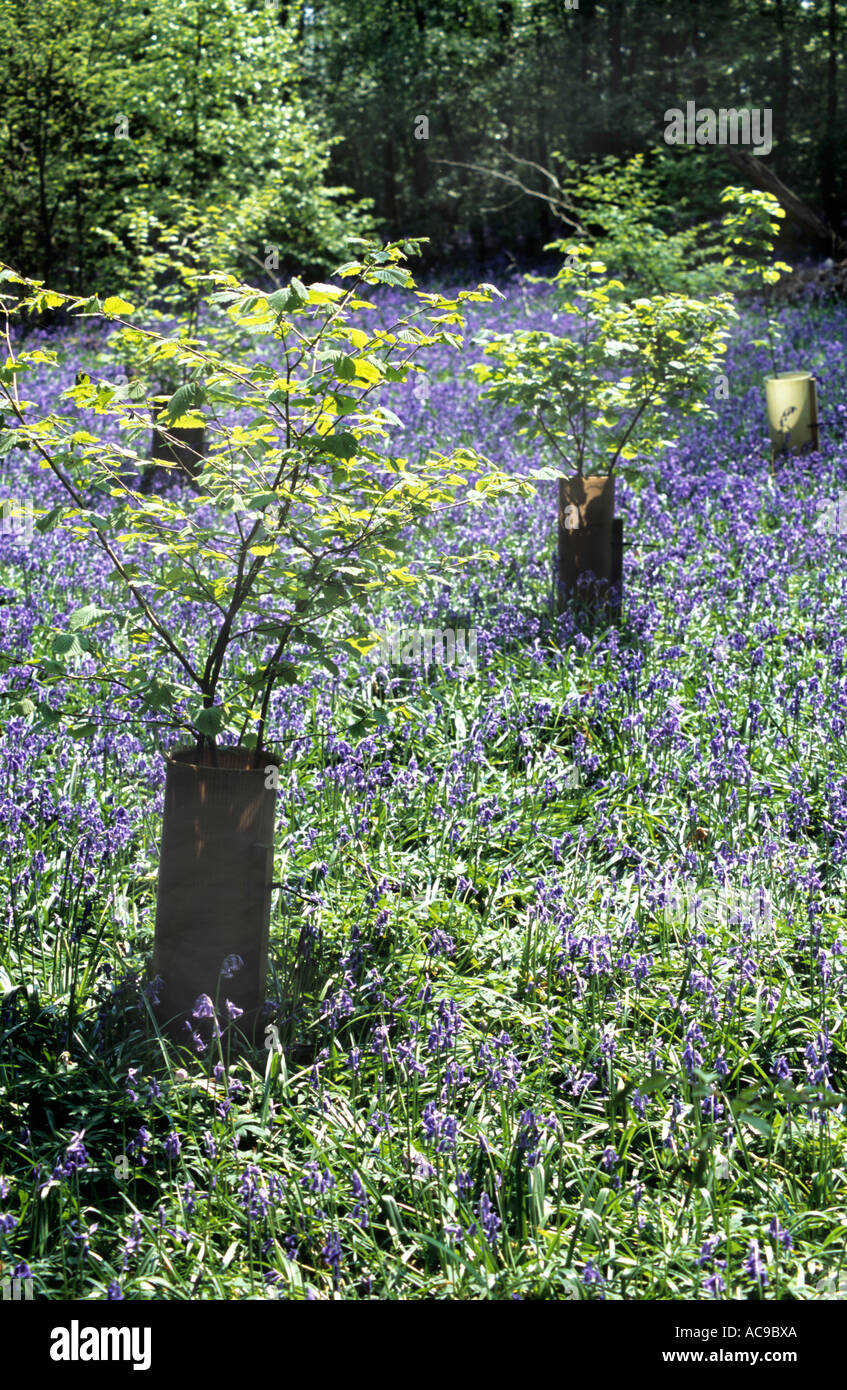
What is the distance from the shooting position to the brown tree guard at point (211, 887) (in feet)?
10.2

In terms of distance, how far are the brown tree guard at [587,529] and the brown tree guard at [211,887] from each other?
3528mm

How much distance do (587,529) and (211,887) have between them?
3.83m

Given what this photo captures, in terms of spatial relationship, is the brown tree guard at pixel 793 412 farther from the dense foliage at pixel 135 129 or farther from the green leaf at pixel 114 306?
the green leaf at pixel 114 306

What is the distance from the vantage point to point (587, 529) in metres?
6.27

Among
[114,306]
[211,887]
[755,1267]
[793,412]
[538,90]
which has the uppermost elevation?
[538,90]

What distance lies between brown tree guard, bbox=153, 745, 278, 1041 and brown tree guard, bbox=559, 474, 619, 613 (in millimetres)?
3528

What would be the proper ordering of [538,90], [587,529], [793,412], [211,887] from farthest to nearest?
[538,90] → [793,412] → [587,529] → [211,887]

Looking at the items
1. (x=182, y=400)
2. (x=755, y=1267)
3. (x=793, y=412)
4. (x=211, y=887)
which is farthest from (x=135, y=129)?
(x=755, y=1267)

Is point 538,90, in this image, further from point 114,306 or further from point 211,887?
point 211,887

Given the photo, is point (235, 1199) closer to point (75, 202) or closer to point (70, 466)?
point (70, 466)

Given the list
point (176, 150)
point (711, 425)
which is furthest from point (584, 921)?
point (176, 150)

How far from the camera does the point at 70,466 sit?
303 cm
